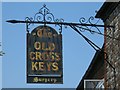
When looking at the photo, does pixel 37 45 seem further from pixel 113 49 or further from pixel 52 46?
pixel 113 49

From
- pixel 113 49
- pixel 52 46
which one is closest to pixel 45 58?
pixel 52 46

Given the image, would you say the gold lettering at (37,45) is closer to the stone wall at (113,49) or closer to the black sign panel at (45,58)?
the black sign panel at (45,58)

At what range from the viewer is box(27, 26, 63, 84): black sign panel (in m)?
13.4

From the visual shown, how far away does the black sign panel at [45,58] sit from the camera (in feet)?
43.9

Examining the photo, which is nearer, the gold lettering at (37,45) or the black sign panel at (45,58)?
the black sign panel at (45,58)

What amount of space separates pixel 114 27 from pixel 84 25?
112 cm

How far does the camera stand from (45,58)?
44.2 feet

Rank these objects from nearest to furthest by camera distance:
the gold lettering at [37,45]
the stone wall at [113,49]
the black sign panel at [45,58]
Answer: the black sign panel at [45,58]
the gold lettering at [37,45]
the stone wall at [113,49]

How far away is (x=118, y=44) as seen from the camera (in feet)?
45.8

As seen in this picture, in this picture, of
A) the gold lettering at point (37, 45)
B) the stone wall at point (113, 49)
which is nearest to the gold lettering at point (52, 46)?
the gold lettering at point (37, 45)

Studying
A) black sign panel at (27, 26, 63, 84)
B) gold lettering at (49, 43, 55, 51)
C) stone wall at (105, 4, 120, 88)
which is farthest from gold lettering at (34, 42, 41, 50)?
stone wall at (105, 4, 120, 88)

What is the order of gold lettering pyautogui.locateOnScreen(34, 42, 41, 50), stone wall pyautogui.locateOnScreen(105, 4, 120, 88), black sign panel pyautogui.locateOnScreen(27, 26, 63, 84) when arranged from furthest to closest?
1. stone wall pyautogui.locateOnScreen(105, 4, 120, 88)
2. gold lettering pyautogui.locateOnScreen(34, 42, 41, 50)
3. black sign panel pyautogui.locateOnScreen(27, 26, 63, 84)

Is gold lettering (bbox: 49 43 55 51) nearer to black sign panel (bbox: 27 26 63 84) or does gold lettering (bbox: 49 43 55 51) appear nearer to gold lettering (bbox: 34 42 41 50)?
black sign panel (bbox: 27 26 63 84)

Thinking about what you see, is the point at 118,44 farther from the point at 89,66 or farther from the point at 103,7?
the point at 89,66
